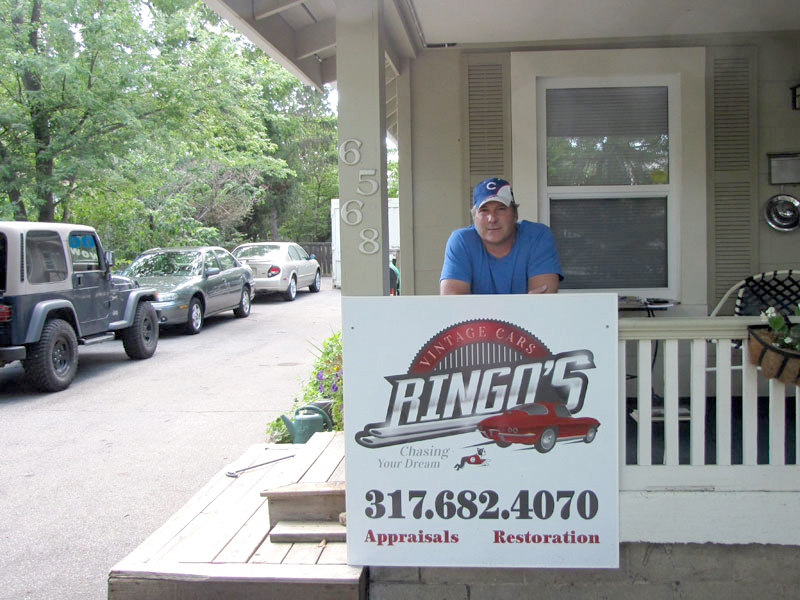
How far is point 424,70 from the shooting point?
5.02 m

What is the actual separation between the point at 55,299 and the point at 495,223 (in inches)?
256

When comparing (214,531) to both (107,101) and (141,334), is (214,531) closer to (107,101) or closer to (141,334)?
(141,334)

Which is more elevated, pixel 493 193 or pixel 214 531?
pixel 493 193

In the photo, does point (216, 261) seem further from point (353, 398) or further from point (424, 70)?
point (353, 398)

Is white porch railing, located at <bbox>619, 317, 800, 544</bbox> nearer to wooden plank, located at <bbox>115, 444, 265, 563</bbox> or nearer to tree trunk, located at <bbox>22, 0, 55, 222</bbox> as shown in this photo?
wooden plank, located at <bbox>115, 444, 265, 563</bbox>

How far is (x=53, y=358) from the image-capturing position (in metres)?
7.81

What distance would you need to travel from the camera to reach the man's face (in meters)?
2.96

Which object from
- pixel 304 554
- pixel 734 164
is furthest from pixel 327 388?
pixel 734 164

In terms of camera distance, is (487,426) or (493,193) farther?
(493,193)

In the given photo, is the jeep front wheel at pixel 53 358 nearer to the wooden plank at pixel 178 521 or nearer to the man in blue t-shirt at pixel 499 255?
the wooden plank at pixel 178 521

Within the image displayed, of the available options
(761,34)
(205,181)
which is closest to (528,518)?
(761,34)

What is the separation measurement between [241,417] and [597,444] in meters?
4.71

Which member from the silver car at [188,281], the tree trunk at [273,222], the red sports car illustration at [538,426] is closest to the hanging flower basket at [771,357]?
the red sports car illustration at [538,426]

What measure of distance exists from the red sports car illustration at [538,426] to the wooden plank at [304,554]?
0.86 meters
